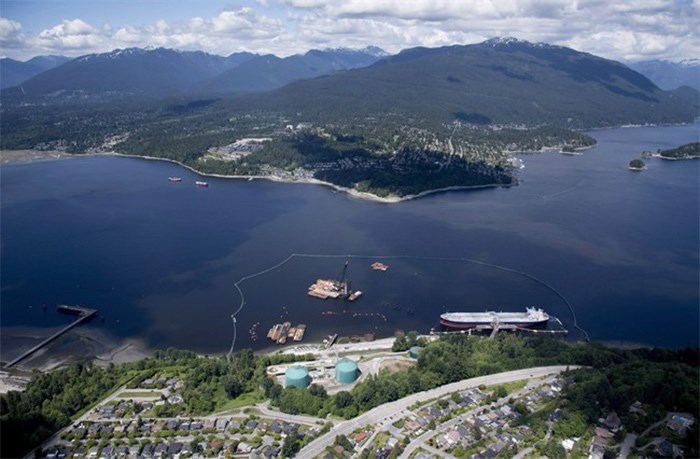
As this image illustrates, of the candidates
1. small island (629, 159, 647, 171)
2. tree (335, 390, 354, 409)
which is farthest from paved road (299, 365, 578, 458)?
small island (629, 159, 647, 171)

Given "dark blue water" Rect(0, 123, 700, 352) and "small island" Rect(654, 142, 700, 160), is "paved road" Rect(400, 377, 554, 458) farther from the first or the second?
"small island" Rect(654, 142, 700, 160)

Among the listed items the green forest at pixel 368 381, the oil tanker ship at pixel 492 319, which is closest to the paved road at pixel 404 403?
the green forest at pixel 368 381

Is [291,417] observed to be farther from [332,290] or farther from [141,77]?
[141,77]

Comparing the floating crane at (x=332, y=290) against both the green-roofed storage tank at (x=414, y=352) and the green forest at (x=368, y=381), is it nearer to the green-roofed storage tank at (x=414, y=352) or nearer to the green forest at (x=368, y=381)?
the green forest at (x=368, y=381)

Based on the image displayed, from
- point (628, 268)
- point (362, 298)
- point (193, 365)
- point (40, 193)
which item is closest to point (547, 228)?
point (628, 268)

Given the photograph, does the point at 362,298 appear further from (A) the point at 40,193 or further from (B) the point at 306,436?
(A) the point at 40,193
